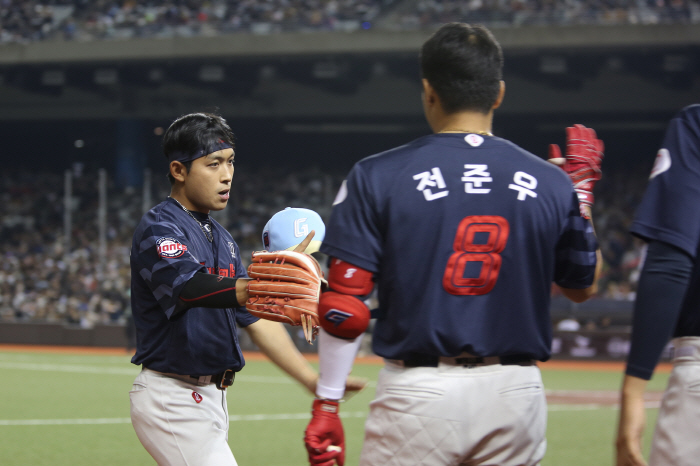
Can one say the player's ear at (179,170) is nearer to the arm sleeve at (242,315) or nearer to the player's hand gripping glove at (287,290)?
the arm sleeve at (242,315)

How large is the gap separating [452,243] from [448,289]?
13cm

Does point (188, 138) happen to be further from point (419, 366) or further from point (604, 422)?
point (604, 422)

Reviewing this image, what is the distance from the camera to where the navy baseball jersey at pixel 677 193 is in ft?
7.47

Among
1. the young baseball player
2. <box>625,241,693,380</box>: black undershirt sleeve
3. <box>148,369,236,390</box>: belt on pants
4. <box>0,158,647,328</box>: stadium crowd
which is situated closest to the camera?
<box>625,241,693,380</box>: black undershirt sleeve

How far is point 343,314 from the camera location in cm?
241

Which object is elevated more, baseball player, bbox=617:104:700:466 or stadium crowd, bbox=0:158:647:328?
baseball player, bbox=617:104:700:466

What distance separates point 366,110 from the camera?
3020cm

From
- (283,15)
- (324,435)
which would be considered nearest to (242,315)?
(324,435)

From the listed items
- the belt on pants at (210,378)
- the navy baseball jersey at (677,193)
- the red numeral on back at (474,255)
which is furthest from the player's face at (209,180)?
the navy baseball jersey at (677,193)

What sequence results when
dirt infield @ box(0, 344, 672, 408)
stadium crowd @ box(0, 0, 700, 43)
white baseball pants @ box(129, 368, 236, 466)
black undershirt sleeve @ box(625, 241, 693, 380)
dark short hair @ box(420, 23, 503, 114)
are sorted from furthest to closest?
stadium crowd @ box(0, 0, 700, 43)
dirt infield @ box(0, 344, 672, 408)
white baseball pants @ box(129, 368, 236, 466)
dark short hair @ box(420, 23, 503, 114)
black undershirt sleeve @ box(625, 241, 693, 380)

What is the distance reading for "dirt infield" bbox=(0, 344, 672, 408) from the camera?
12234 mm

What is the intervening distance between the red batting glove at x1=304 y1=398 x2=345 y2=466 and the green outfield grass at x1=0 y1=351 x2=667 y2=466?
5.23 meters

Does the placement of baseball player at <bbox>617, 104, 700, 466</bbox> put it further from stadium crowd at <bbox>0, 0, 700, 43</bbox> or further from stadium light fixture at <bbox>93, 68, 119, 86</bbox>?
stadium light fixture at <bbox>93, 68, 119, 86</bbox>

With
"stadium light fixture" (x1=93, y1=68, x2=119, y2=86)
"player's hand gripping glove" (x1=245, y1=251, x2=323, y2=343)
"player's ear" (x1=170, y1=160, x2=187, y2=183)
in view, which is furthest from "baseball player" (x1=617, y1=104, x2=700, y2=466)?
"stadium light fixture" (x1=93, y1=68, x2=119, y2=86)
